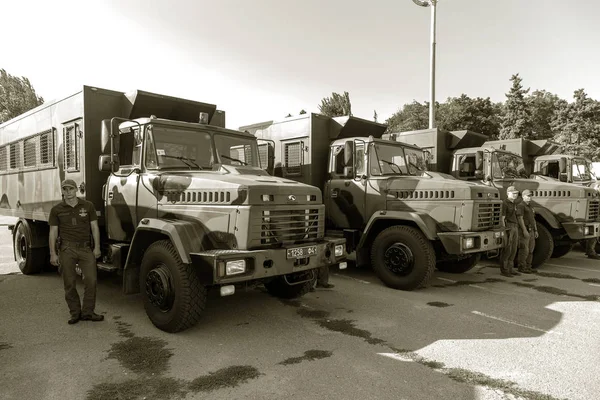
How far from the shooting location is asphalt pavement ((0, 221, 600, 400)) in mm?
3426

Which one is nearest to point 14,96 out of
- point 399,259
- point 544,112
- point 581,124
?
point 399,259

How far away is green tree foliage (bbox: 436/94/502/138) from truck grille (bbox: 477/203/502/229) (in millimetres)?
33983

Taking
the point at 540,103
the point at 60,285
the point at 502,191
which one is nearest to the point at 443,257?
the point at 502,191

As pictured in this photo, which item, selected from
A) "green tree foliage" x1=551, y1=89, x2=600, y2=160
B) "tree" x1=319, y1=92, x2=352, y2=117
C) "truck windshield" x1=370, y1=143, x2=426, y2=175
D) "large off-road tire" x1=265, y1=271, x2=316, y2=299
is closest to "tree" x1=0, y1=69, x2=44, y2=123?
"tree" x1=319, y1=92, x2=352, y2=117

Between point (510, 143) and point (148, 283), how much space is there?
10.5m

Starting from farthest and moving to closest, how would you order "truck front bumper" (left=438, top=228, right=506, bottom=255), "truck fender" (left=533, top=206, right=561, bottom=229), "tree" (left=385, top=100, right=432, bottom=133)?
1. "tree" (left=385, top=100, right=432, bottom=133)
2. "truck fender" (left=533, top=206, right=561, bottom=229)
3. "truck front bumper" (left=438, top=228, right=506, bottom=255)

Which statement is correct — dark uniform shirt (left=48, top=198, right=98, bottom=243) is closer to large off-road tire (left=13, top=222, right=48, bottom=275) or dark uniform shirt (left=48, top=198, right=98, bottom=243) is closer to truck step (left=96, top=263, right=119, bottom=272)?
truck step (left=96, top=263, right=119, bottom=272)

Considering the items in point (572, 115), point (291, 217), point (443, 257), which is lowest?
point (443, 257)

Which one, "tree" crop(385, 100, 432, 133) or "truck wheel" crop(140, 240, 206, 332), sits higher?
"tree" crop(385, 100, 432, 133)

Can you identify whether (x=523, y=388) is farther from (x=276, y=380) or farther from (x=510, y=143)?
(x=510, y=143)

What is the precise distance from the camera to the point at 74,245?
512cm

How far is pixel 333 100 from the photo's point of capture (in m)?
47.2

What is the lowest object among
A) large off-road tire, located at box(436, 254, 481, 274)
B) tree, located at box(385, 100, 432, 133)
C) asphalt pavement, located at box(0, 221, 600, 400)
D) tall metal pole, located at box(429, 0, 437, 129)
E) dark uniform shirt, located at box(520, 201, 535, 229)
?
asphalt pavement, located at box(0, 221, 600, 400)

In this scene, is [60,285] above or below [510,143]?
below
